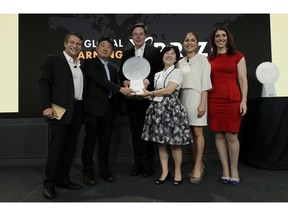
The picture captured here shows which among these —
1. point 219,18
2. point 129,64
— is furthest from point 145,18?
point 129,64

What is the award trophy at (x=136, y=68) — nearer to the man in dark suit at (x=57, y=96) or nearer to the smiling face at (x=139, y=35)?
the smiling face at (x=139, y=35)

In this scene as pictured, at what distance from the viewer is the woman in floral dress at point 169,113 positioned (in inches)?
77.4

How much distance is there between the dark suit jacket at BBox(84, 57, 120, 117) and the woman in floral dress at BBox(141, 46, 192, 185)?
0.36 m

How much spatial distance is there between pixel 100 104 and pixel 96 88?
16cm

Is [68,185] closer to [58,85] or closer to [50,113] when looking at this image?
[50,113]

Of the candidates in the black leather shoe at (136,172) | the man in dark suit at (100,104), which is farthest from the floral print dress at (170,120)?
the black leather shoe at (136,172)

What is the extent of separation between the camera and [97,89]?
2.11m

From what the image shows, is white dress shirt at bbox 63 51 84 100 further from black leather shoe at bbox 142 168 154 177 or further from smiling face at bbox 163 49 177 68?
black leather shoe at bbox 142 168 154 177

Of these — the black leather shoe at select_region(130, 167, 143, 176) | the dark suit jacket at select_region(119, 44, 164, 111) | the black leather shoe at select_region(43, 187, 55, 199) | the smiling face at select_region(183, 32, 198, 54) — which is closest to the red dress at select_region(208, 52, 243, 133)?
the smiling face at select_region(183, 32, 198, 54)

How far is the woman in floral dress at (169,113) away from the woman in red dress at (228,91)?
323 millimetres

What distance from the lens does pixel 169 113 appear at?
198 cm

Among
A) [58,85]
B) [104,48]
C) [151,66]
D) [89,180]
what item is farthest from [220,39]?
→ [89,180]

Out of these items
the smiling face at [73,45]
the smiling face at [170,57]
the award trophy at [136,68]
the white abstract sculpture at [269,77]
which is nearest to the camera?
the smiling face at [73,45]

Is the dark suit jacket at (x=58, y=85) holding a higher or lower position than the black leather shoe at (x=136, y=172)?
higher
